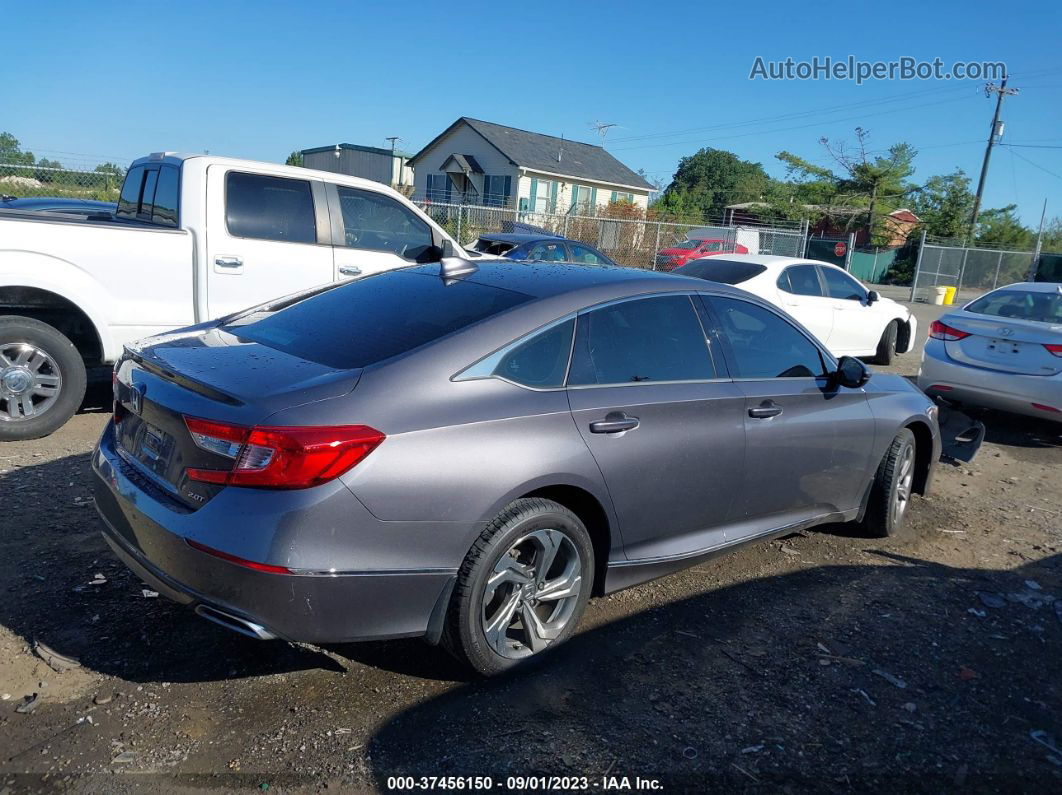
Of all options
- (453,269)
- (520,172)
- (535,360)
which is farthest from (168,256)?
(520,172)

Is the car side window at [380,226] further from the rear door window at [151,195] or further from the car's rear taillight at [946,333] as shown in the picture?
the car's rear taillight at [946,333]

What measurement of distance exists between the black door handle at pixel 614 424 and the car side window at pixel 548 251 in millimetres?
10512

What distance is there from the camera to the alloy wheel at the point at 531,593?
10.4ft

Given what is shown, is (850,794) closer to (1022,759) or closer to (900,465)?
(1022,759)

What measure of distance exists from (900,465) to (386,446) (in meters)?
3.62

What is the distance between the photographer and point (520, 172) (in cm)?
4066

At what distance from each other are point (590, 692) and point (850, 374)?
2449mm

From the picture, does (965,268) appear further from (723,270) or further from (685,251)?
(723,270)

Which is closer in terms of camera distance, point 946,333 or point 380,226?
point 380,226

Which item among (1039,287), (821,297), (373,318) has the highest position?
(1039,287)

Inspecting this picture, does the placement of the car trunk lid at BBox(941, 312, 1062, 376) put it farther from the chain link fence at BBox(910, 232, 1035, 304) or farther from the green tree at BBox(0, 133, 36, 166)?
the chain link fence at BBox(910, 232, 1035, 304)

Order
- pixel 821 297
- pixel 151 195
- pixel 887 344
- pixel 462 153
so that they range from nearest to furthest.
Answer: pixel 151 195 < pixel 821 297 < pixel 887 344 < pixel 462 153

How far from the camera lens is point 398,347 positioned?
10.4 ft

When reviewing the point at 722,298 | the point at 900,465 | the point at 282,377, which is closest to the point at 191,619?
the point at 282,377
